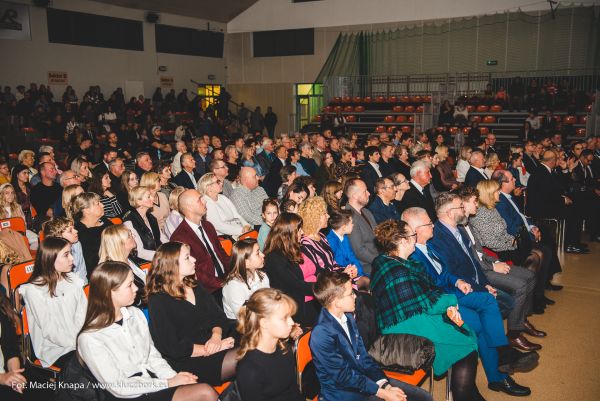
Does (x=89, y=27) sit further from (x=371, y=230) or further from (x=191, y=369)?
(x=191, y=369)

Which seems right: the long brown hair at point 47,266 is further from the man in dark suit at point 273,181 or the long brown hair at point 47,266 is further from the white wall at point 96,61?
the white wall at point 96,61

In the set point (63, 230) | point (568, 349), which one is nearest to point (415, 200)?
point (568, 349)

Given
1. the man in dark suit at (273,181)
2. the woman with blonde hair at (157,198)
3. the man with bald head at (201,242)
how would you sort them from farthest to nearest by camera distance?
1. the man in dark suit at (273,181)
2. the woman with blonde hair at (157,198)
3. the man with bald head at (201,242)

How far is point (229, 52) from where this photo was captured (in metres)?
22.1

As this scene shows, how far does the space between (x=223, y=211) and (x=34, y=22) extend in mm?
13451

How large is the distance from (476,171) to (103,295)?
18.2ft

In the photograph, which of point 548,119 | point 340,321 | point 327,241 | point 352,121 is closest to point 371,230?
point 327,241

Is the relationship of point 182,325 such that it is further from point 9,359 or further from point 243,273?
point 9,359

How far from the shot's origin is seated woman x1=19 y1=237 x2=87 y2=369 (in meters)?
2.96

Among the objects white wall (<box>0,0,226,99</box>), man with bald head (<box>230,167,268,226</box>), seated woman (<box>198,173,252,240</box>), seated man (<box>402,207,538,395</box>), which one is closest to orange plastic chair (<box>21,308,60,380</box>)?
seated woman (<box>198,173,252,240</box>)

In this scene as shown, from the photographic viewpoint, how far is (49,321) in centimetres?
296

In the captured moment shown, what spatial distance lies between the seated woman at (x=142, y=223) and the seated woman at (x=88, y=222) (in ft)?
0.97

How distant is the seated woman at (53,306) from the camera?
296cm

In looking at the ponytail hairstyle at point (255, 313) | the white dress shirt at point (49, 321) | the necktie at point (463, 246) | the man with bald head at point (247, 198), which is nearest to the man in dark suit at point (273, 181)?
the man with bald head at point (247, 198)
